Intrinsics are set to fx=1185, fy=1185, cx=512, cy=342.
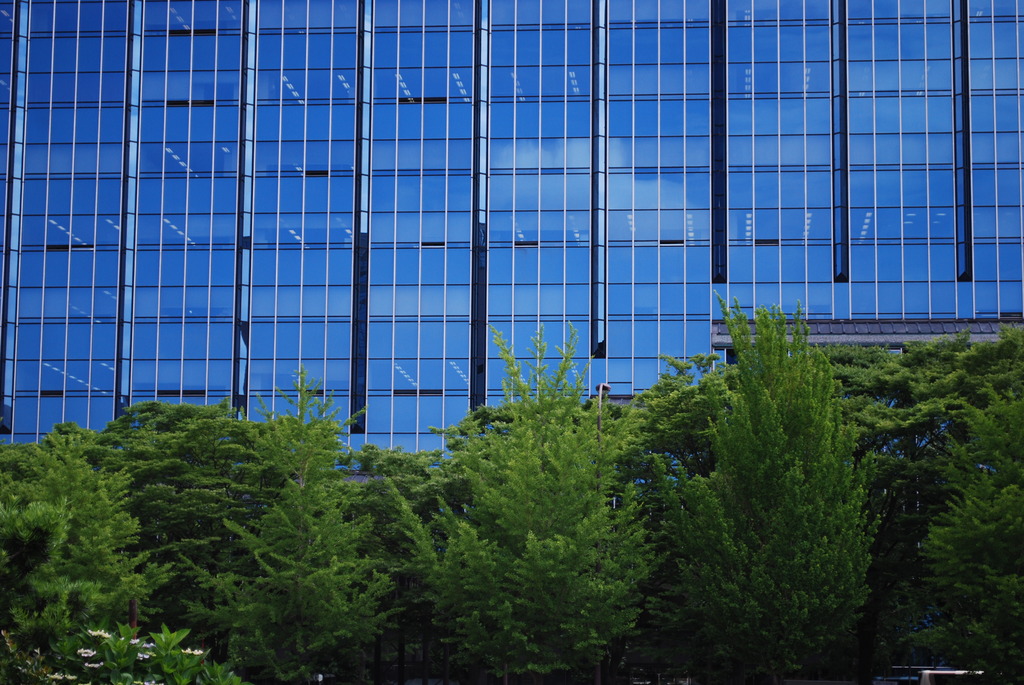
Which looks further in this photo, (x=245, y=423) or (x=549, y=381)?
(x=245, y=423)

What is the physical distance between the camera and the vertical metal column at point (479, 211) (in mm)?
65000

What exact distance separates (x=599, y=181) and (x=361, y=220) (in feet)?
44.2

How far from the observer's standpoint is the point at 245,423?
38.8 m

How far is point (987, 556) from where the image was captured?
28.1 meters

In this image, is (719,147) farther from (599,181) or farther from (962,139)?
(962,139)

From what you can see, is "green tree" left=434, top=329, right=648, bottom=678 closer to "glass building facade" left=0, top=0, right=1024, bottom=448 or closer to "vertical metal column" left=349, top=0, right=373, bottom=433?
"glass building facade" left=0, top=0, right=1024, bottom=448

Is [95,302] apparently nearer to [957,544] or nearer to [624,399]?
[624,399]

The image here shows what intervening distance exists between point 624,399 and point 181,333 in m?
25.0

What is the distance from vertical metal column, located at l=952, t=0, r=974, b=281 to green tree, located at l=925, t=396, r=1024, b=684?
36476 mm

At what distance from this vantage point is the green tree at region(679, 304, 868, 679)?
2695cm

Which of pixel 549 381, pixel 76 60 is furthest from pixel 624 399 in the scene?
pixel 76 60

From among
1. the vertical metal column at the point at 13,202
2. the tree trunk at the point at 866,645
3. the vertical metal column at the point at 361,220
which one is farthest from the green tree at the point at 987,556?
the vertical metal column at the point at 13,202

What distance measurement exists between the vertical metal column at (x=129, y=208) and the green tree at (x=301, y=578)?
34.1m

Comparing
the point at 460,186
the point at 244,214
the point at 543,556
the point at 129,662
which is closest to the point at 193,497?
the point at 543,556
